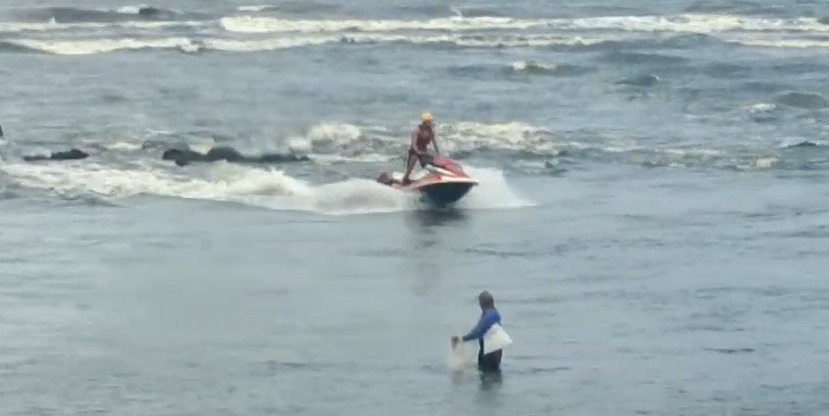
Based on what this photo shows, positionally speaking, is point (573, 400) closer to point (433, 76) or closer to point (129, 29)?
point (433, 76)

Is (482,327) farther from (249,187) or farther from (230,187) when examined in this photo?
Answer: (230,187)

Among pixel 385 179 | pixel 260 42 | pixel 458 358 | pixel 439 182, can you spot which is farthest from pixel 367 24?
pixel 458 358

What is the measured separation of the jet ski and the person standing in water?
10072 mm

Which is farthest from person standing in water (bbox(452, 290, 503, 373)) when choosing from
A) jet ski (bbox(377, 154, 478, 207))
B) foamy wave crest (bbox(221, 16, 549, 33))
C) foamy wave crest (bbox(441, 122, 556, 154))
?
foamy wave crest (bbox(221, 16, 549, 33))

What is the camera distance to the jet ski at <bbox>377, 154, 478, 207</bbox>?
30547 mm

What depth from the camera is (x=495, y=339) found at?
2041 centimetres

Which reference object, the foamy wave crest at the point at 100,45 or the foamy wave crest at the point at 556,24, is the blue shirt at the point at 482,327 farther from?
the foamy wave crest at the point at 556,24

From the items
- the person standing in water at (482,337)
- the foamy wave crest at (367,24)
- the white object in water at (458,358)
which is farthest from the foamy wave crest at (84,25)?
the person standing in water at (482,337)

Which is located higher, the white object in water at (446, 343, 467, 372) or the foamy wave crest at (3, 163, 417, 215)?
the white object in water at (446, 343, 467, 372)

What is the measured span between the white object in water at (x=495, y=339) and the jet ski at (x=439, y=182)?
10.2 meters

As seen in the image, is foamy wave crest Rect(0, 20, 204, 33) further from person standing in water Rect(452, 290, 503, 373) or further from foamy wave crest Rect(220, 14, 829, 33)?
person standing in water Rect(452, 290, 503, 373)

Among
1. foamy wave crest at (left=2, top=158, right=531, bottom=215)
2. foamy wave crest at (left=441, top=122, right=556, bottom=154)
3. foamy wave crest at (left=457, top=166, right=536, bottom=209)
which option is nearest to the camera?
foamy wave crest at (left=2, top=158, right=531, bottom=215)

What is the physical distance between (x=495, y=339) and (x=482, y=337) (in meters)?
0.14

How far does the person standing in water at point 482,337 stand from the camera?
20359mm
